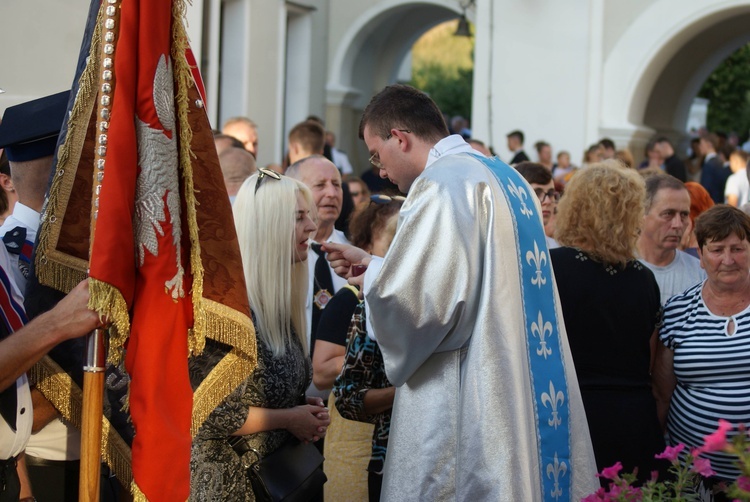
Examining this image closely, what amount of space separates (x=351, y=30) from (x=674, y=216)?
13.4m

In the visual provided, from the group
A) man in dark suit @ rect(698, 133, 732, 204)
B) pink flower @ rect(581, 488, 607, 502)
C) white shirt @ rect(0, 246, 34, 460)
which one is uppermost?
man in dark suit @ rect(698, 133, 732, 204)

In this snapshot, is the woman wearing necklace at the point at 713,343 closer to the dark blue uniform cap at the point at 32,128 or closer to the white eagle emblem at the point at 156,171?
the white eagle emblem at the point at 156,171

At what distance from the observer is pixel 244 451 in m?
3.66

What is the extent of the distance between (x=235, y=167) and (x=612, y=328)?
9.18 ft

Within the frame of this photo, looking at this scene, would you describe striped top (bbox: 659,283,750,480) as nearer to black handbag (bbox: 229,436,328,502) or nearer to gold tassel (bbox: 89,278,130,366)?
black handbag (bbox: 229,436,328,502)

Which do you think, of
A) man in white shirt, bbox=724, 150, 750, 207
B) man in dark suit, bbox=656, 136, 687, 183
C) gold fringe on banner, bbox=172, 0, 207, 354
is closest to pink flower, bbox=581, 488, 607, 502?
gold fringe on banner, bbox=172, 0, 207, 354

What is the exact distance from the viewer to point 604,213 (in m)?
4.33

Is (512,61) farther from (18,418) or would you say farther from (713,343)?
(18,418)

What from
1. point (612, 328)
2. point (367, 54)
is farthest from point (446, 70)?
point (612, 328)

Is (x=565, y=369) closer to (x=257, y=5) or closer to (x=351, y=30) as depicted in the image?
(x=257, y=5)

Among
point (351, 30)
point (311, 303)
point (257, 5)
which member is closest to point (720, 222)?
point (311, 303)

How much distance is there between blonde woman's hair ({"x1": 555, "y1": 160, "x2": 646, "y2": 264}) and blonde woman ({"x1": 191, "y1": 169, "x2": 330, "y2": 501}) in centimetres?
112

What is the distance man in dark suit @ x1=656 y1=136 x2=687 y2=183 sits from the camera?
14.1m

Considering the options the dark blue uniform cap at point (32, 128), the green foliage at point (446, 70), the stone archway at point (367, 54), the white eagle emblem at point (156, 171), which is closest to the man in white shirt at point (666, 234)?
the white eagle emblem at point (156, 171)
